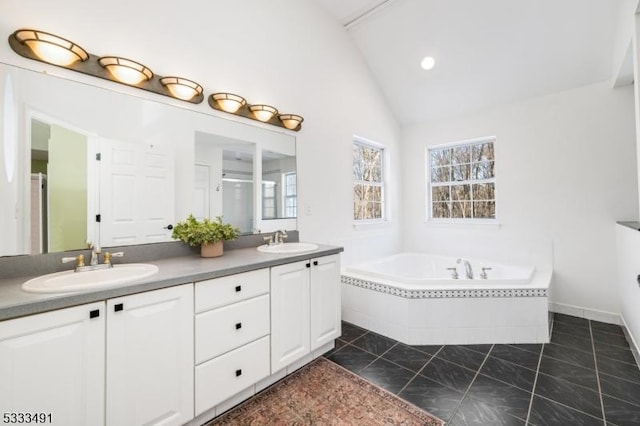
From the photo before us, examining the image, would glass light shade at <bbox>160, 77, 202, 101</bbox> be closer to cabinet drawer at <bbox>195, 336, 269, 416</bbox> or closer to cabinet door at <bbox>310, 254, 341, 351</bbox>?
cabinet door at <bbox>310, 254, 341, 351</bbox>

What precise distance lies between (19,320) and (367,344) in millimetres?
2232

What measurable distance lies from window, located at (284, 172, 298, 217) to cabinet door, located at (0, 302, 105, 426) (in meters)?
1.72

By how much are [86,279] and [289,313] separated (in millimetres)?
1158

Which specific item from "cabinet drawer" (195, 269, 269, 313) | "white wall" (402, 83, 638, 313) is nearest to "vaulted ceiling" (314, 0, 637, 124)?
"white wall" (402, 83, 638, 313)

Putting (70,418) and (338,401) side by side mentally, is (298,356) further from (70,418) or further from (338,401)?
(70,418)

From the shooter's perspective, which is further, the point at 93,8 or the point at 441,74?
the point at 441,74

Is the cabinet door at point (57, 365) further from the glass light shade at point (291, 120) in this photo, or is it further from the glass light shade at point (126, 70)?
the glass light shade at point (291, 120)

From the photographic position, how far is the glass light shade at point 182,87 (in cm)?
191

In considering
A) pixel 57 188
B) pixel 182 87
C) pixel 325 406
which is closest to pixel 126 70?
pixel 182 87

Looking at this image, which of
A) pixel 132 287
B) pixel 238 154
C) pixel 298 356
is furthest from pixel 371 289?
pixel 132 287

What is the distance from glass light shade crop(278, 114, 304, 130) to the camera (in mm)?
2656

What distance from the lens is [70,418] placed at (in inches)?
42.9

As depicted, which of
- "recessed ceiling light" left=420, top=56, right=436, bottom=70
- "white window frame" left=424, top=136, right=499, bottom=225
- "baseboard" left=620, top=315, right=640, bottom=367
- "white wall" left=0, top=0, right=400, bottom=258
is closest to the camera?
"white wall" left=0, top=0, right=400, bottom=258

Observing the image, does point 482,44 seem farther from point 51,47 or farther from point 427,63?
point 51,47
